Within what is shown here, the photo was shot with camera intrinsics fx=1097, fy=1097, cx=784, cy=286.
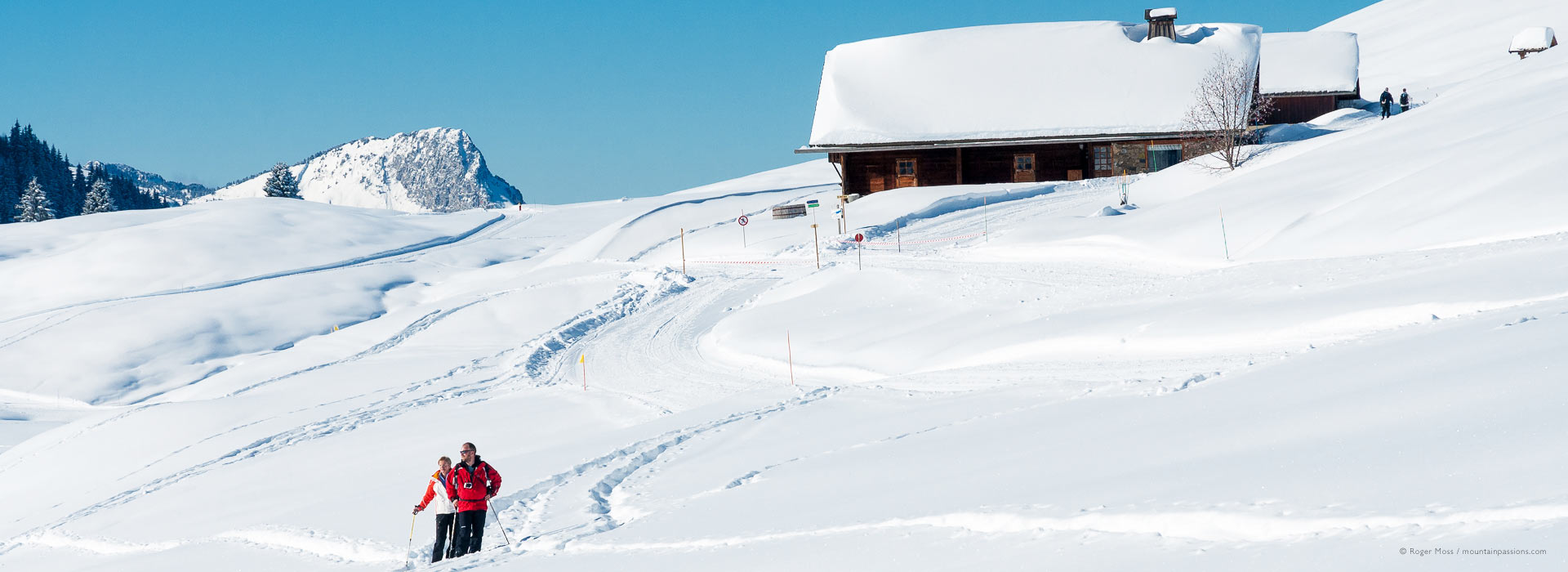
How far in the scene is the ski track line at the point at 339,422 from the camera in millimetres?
14844

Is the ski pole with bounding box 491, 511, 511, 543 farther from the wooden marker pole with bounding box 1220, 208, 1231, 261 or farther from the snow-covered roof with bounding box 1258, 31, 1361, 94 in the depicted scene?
the snow-covered roof with bounding box 1258, 31, 1361, 94

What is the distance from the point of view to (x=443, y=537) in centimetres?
997

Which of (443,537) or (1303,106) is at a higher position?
(1303,106)

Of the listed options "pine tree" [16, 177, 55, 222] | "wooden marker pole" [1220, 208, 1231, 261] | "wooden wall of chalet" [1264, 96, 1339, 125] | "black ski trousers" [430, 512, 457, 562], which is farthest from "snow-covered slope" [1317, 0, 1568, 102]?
"pine tree" [16, 177, 55, 222]

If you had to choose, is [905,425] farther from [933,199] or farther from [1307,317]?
[933,199]

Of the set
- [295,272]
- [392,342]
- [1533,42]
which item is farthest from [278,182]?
[1533,42]

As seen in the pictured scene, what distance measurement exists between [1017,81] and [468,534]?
35728 mm

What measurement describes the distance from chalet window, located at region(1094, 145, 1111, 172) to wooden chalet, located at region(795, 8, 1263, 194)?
0.06 meters

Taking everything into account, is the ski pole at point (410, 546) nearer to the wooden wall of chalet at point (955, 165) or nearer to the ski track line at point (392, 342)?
the ski track line at point (392, 342)

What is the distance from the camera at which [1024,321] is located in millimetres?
17375

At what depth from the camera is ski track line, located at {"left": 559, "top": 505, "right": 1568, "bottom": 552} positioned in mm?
5109

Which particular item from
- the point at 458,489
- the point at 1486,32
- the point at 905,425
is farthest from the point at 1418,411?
the point at 1486,32

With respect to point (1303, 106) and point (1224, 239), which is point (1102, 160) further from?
point (1303, 106)

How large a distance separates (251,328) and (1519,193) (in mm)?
27954
